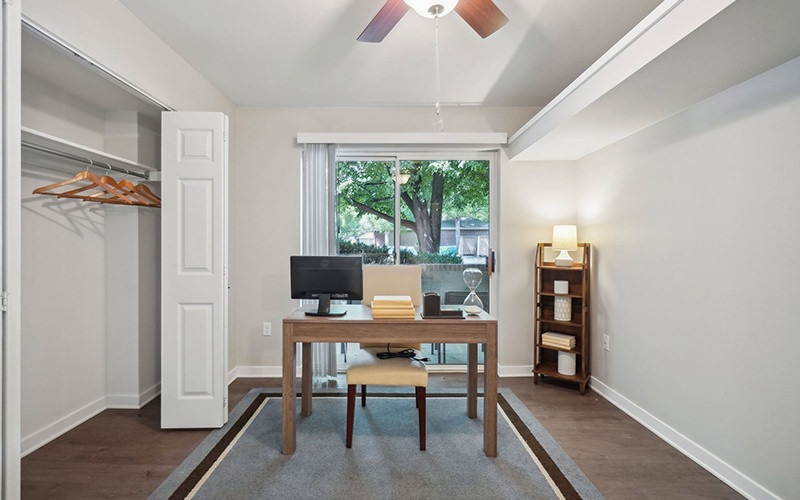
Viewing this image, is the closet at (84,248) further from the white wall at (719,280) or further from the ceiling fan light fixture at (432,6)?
the white wall at (719,280)

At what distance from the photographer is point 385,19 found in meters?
1.87

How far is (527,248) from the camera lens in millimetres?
3666

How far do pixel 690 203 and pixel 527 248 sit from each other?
4.91 ft

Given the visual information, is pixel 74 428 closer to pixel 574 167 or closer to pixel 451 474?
pixel 451 474

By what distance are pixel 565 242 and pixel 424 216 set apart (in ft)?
4.33

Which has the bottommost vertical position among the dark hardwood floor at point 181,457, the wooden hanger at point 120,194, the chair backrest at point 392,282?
the dark hardwood floor at point 181,457

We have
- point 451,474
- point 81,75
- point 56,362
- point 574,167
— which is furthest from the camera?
point 574,167

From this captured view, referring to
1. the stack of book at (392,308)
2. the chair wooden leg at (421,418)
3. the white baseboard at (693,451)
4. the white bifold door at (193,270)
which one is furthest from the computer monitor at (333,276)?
the white baseboard at (693,451)

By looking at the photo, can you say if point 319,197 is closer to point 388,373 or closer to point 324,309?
point 324,309

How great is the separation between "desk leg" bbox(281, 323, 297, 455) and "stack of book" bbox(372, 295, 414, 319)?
53 cm

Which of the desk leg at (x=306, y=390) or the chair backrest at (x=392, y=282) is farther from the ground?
the chair backrest at (x=392, y=282)

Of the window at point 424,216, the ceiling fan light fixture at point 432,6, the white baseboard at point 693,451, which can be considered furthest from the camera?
the window at point 424,216

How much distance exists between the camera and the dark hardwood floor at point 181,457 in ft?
6.40

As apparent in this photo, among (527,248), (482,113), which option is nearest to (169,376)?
(527,248)
